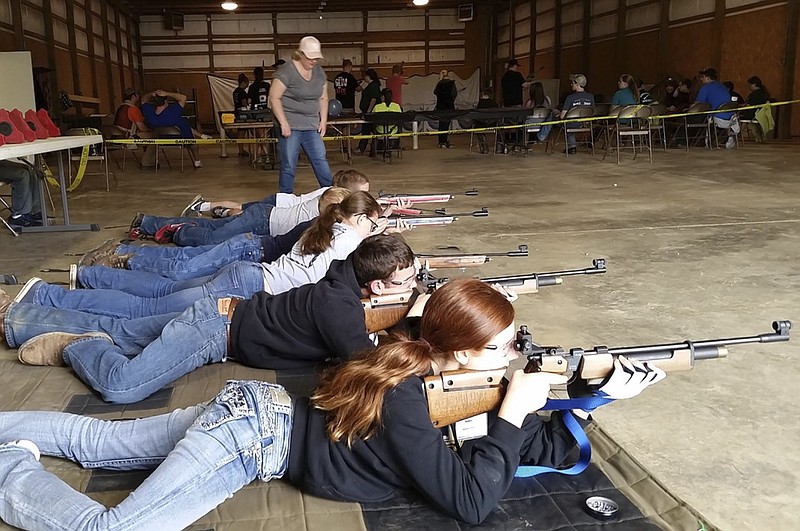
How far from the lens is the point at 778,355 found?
Answer: 312cm

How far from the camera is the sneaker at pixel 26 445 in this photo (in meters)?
1.99

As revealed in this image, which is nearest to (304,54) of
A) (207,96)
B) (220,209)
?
(220,209)

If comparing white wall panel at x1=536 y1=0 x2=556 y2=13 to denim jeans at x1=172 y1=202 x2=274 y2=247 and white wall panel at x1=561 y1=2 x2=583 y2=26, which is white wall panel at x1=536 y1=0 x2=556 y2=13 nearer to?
white wall panel at x1=561 y1=2 x2=583 y2=26

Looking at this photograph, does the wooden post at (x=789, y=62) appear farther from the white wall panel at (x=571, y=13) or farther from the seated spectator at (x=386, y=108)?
the white wall panel at (x=571, y=13)

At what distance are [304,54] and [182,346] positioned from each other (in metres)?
4.41

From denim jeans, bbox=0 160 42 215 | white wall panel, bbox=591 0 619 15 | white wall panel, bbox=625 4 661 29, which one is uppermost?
white wall panel, bbox=591 0 619 15

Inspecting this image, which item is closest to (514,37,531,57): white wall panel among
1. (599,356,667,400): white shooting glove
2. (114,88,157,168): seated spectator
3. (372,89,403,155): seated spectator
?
(372,89,403,155): seated spectator

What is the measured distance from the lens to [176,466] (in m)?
1.76

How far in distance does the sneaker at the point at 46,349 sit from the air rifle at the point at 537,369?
1749mm

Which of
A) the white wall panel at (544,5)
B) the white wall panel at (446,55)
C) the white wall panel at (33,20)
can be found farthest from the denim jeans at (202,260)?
the white wall panel at (446,55)

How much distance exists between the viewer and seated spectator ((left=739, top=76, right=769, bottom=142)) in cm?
1377

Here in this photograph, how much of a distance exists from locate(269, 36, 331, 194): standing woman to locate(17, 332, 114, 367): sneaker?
3.91 meters

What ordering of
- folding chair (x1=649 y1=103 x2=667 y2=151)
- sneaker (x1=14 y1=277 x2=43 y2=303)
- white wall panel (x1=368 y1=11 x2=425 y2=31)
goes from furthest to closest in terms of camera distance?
1. white wall panel (x1=368 y1=11 x2=425 y2=31)
2. folding chair (x1=649 y1=103 x2=667 y2=151)
3. sneaker (x1=14 y1=277 x2=43 y2=303)

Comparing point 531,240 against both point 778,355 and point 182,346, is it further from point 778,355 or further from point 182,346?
point 182,346
